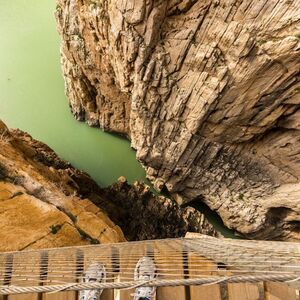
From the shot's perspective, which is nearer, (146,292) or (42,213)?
(146,292)

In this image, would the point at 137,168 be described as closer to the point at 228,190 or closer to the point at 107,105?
the point at 107,105

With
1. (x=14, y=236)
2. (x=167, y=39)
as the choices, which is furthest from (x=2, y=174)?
(x=167, y=39)

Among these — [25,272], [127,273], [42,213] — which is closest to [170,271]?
[127,273]

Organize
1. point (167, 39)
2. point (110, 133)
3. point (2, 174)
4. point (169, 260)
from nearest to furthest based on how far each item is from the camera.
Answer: point (169, 260) < point (2, 174) < point (167, 39) < point (110, 133)

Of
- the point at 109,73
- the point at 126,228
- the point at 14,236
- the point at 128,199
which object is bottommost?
the point at 14,236

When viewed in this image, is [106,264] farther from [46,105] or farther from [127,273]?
[46,105]
